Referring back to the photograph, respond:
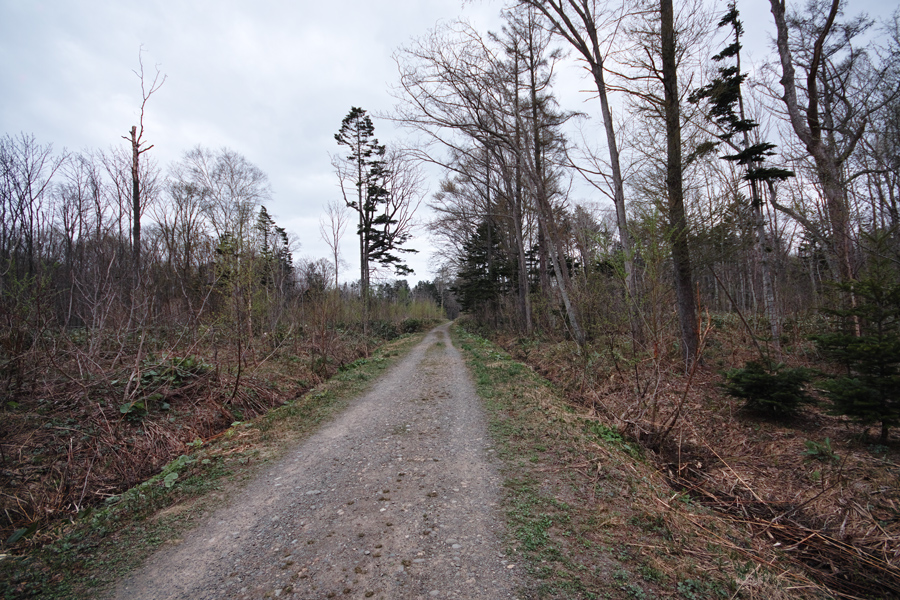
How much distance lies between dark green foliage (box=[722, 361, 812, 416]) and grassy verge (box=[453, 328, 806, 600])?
231cm

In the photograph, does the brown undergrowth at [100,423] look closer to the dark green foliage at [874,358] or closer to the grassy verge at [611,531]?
the grassy verge at [611,531]

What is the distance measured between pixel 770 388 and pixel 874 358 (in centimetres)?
143

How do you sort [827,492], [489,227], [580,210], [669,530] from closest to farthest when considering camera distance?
[669,530]
[827,492]
[580,210]
[489,227]

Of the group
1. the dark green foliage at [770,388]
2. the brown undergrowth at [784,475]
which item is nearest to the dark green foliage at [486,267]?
the brown undergrowth at [784,475]

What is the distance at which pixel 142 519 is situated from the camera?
298 centimetres

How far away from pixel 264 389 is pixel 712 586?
22.1ft

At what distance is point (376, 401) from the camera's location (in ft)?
22.2

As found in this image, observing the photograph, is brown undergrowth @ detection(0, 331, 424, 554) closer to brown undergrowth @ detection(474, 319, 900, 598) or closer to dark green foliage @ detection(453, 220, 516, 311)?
brown undergrowth @ detection(474, 319, 900, 598)

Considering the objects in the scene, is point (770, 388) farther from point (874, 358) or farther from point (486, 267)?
point (486, 267)

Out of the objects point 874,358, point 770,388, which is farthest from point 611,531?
point 770,388

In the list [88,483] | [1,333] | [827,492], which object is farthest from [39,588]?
[827,492]

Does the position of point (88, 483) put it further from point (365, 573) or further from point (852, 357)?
point (852, 357)

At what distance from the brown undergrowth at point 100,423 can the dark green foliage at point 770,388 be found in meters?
7.66

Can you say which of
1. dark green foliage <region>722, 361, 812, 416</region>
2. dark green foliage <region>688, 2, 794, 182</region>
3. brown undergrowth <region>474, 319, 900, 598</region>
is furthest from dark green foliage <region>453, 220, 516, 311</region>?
dark green foliage <region>722, 361, 812, 416</region>
